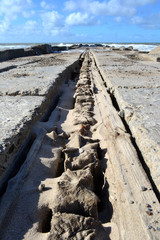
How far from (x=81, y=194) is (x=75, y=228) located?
0.60 feet

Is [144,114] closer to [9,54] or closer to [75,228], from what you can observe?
[75,228]

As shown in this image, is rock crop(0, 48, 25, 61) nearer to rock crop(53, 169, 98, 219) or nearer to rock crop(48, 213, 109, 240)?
rock crop(53, 169, 98, 219)

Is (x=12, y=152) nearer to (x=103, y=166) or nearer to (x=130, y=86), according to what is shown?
(x=103, y=166)

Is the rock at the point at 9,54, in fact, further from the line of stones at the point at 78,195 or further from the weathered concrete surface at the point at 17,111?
the line of stones at the point at 78,195

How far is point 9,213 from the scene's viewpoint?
37.7 inches

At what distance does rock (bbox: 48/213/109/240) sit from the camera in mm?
833

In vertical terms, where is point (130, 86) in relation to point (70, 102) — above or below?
above

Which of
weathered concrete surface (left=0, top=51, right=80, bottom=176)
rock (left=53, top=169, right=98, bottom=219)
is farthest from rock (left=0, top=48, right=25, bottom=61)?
rock (left=53, top=169, right=98, bottom=219)

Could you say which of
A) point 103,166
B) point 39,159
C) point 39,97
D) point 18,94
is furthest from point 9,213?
point 18,94

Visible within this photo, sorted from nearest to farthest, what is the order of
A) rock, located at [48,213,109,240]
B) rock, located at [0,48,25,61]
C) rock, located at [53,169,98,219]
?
rock, located at [48,213,109,240] → rock, located at [53,169,98,219] → rock, located at [0,48,25,61]

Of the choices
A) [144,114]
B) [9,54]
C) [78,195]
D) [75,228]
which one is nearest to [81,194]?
[78,195]

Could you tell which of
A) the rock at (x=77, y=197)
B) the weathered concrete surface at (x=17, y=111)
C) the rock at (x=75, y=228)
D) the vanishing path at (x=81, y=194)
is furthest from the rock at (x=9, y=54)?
the rock at (x=75, y=228)

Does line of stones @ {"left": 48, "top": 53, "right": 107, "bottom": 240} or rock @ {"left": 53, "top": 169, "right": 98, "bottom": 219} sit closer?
line of stones @ {"left": 48, "top": 53, "right": 107, "bottom": 240}

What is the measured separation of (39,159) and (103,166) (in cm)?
41
